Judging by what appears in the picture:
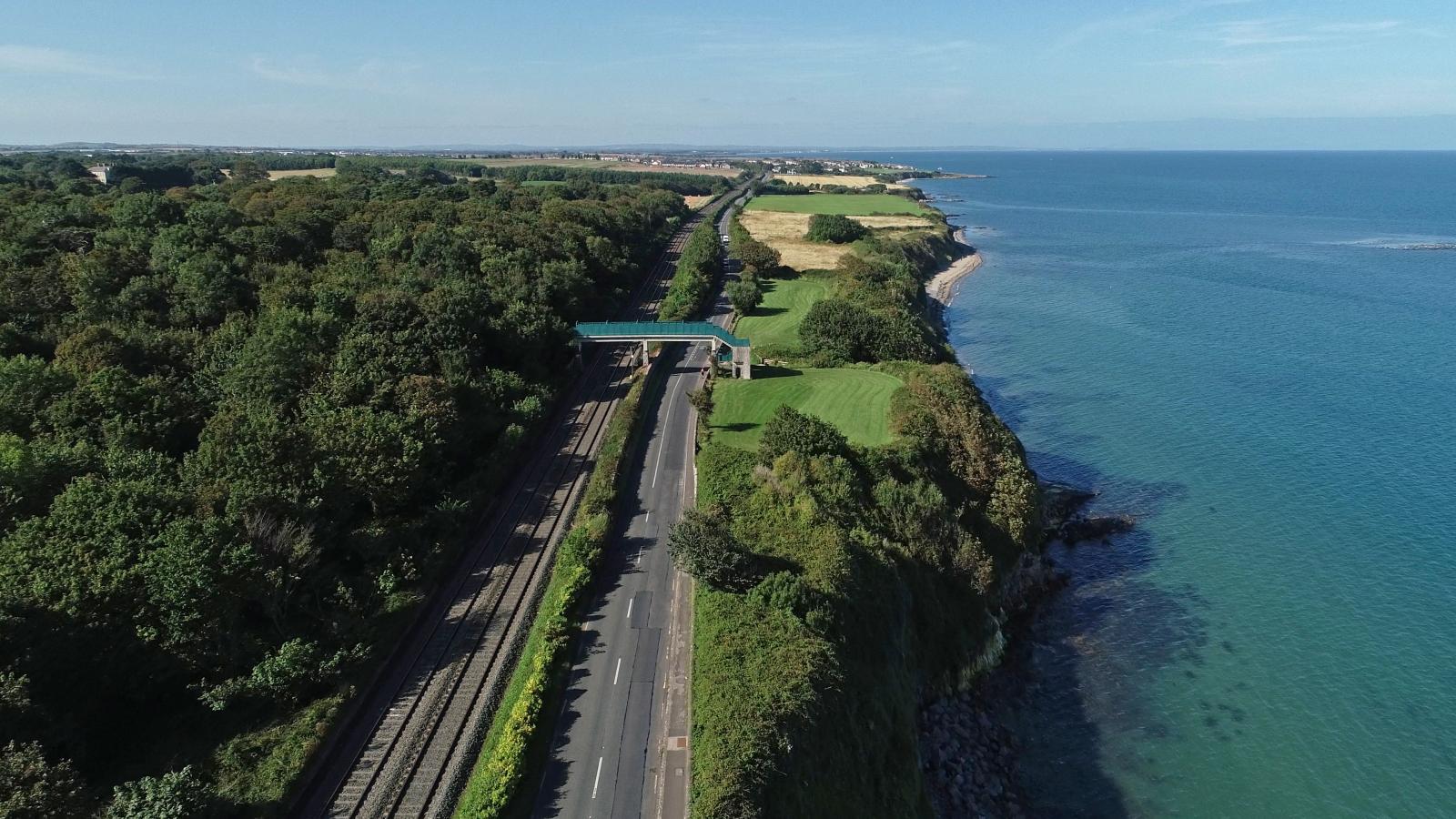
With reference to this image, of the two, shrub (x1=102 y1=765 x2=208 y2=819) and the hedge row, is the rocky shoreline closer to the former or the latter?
shrub (x1=102 y1=765 x2=208 y2=819)

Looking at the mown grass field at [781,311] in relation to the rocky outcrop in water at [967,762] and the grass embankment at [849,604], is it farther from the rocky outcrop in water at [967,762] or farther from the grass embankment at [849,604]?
the rocky outcrop in water at [967,762]

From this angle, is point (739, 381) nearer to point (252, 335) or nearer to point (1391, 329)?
Answer: point (252, 335)

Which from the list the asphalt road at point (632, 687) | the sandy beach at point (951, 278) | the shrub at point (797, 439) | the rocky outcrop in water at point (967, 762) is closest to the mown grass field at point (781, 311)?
the shrub at point (797, 439)

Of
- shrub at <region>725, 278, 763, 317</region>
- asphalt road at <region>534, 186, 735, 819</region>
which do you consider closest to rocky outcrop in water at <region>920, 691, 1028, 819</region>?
asphalt road at <region>534, 186, 735, 819</region>

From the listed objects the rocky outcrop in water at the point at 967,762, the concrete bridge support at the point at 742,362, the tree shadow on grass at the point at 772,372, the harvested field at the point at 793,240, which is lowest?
the rocky outcrop in water at the point at 967,762

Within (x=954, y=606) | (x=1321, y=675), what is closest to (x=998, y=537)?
(x=954, y=606)

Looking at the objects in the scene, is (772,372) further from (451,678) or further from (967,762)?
(451,678)
